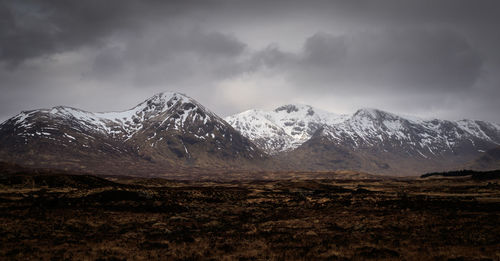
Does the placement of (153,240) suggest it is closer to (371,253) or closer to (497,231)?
(371,253)

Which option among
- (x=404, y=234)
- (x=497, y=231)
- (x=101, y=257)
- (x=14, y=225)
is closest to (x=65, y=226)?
(x=14, y=225)

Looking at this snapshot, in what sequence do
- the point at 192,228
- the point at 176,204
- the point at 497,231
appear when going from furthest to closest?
the point at 176,204 → the point at 192,228 → the point at 497,231

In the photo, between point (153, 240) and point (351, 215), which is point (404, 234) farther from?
point (153, 240)

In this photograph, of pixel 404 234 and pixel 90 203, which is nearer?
pixel 404 234

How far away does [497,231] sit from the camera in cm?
2998

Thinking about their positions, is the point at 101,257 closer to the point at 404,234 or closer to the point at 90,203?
the point at 404,234

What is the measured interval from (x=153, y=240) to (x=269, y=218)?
1835 centimetres

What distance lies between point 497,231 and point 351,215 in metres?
17.7

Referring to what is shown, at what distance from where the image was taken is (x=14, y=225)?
3406 cm

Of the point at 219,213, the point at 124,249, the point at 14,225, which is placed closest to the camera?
the point at 124,249

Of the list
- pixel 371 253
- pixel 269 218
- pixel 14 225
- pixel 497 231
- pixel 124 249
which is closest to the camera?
pixel 371 253

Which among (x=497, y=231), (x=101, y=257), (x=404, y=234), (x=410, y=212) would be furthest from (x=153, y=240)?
(x=410, y=212)

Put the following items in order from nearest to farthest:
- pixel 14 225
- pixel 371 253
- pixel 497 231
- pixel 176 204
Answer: pixel 371 253 → pixel 497 231 → pixel 14 225 → pixel 176 204

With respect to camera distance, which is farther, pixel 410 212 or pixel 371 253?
pixel 410 212
